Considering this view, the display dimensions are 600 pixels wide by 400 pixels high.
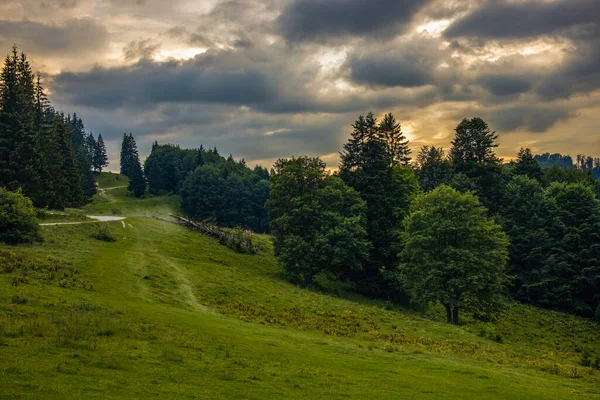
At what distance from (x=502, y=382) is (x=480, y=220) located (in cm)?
3069

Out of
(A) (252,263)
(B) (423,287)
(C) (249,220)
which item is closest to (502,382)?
(B) (423,287)

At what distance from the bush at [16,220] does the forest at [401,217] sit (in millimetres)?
96

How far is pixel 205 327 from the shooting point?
77.9 ft

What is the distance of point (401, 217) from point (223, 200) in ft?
279

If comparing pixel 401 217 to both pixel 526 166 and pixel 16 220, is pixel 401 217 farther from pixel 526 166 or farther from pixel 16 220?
pixel 526 166

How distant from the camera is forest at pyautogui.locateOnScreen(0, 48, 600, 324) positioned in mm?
46719

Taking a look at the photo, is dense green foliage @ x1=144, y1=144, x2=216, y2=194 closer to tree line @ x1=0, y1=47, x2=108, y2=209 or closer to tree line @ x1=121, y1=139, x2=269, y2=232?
tree line @ x1=121, y1=139, x2=269, y2=232

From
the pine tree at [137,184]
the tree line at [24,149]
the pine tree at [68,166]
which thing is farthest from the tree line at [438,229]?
the pine tree at [137,184]

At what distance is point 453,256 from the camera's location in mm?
46156

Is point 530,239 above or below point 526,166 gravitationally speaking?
below

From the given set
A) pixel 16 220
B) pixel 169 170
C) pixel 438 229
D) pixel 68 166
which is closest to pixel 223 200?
pixel 169 170

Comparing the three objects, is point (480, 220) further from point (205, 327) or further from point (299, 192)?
point (205, 327)

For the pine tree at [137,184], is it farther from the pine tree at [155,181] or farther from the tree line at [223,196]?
the pine tree at [155,181]

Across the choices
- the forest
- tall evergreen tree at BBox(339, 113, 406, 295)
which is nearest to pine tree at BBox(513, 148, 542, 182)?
the forest
